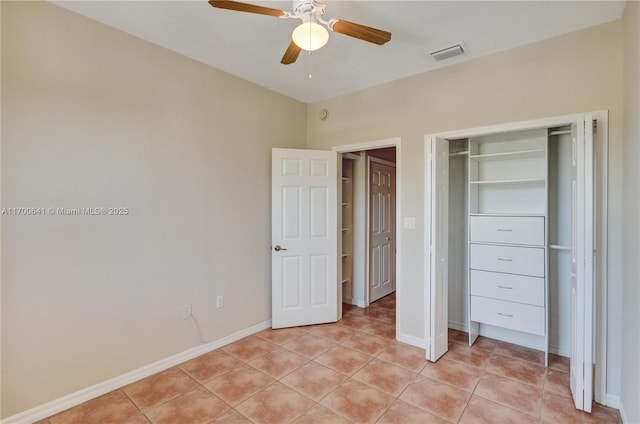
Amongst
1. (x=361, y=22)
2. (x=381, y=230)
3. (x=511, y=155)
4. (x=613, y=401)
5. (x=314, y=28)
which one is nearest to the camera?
(x=314, y=28)

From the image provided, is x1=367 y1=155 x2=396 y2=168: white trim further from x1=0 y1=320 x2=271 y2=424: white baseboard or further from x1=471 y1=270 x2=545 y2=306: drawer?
x1=0 y1=320 x2=271 y2=424: white baseboard

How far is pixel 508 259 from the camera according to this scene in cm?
283

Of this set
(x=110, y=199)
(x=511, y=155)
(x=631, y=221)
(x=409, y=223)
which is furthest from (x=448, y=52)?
(x=110, y=199)

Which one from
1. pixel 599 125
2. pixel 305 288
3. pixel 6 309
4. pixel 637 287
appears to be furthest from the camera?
pixel 305 288

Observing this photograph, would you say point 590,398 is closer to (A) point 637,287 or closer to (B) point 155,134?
(A) point 637,287

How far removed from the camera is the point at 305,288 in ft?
11.7

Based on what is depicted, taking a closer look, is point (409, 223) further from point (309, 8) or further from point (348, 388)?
point (309, 8)

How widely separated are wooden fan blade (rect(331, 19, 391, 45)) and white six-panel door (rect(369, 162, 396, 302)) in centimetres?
257

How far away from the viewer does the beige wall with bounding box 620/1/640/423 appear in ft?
5.49

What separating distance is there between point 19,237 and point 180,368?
1.57 metres

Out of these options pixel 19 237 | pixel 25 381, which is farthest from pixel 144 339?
pixel 19 237

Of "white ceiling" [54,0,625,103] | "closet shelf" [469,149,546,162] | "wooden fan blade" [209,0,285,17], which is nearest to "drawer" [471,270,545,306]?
"closet shelf" [469,149,546,162]

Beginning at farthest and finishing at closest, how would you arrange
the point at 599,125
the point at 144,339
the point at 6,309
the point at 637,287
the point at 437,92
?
the point at 437,92
the point at 144,339
the point at 599,125
the point at 6,309
the point at 637,287

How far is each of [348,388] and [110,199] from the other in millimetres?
2341
